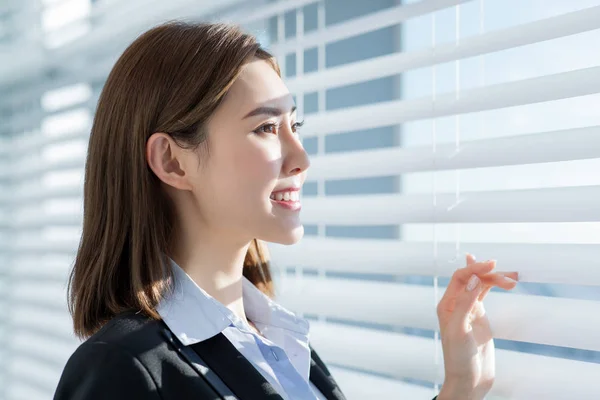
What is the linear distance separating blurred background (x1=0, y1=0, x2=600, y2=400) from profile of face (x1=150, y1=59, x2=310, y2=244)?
7.6 inches

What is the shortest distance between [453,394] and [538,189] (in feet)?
1.06

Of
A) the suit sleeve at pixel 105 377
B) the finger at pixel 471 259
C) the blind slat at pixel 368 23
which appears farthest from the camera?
the blind slat at pixel 368 23

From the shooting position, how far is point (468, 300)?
979 mm

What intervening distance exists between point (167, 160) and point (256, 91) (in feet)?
0.58

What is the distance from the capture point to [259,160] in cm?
104

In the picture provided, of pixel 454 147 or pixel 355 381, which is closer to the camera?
pixel 454 147

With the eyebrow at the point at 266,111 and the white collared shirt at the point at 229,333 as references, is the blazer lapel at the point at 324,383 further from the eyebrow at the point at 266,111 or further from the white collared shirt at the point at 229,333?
the eyebrow at the point at 266,111

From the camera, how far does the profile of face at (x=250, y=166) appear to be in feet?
3.43

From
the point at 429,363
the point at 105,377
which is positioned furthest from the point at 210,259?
the point at 429,363

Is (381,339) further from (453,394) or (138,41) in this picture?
(138,41)

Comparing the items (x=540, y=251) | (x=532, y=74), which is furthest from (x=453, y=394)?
(x=532, y=74)

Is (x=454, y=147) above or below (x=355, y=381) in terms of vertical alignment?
above

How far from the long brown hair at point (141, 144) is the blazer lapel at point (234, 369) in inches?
4.0

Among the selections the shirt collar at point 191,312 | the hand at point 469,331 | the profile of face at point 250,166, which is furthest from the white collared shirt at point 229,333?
the hand at point 469,331
